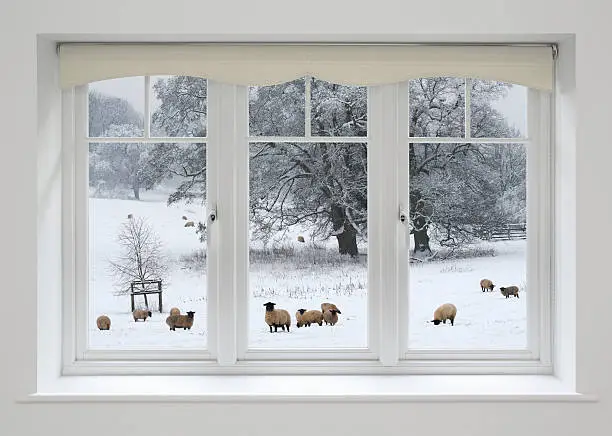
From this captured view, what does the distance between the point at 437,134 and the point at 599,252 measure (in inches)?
30.0

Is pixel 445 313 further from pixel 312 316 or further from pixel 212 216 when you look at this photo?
pixel 212 216

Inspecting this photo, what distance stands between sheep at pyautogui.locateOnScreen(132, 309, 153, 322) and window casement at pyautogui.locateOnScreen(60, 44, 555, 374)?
3 centimetres

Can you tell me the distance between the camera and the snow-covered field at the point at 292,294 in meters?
2.70

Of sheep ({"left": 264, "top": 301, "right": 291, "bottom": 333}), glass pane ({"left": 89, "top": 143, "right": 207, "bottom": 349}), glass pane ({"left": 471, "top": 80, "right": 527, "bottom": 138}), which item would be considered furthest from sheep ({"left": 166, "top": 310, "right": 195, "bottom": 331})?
glass pane ({"left": 471, "top": 80, "right": 527, "bottom": 138})

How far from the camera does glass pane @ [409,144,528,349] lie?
8.86 feet

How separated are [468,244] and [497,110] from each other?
1.83 feet

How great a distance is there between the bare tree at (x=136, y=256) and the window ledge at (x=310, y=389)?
40 centimetres

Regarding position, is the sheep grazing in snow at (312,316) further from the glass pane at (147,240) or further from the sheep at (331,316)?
the glass pane at (147,240)

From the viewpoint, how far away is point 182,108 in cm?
268
